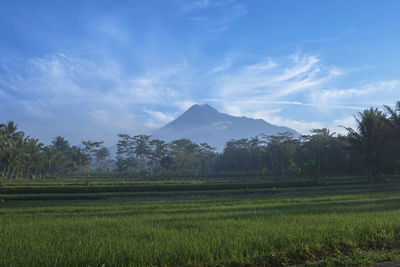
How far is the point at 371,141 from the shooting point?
30.9m

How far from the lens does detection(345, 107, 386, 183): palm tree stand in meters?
30.5

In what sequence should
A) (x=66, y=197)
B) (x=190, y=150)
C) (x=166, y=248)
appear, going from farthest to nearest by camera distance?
1. (x=190, y=150)
2. (x=66, y=197)
3. (x=166, y=248)

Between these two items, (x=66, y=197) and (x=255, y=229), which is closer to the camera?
(x=255, y=229)

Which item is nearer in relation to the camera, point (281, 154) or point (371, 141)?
point (371, 141)

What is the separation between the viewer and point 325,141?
56.9 meters

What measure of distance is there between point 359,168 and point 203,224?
47.7 metres

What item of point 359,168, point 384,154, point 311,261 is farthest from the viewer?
point 359,168

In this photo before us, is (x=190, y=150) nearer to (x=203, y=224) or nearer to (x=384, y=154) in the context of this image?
(x=384, y=154)

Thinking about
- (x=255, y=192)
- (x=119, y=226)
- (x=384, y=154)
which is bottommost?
(x=255, y=192)

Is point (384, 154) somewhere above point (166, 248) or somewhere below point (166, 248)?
above

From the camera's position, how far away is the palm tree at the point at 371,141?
100 feet

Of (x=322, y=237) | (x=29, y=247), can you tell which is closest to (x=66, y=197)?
(x=29, y=247)

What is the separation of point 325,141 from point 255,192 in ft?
133

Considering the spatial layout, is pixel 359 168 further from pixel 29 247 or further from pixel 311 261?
pixel 29 247
